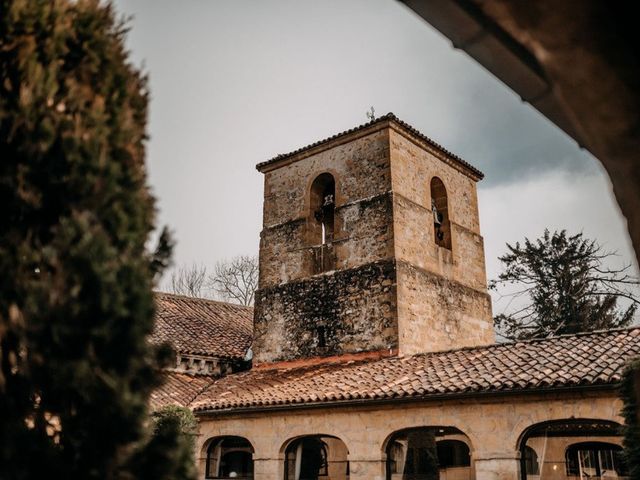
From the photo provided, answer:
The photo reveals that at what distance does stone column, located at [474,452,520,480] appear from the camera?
Answer: 417 inches

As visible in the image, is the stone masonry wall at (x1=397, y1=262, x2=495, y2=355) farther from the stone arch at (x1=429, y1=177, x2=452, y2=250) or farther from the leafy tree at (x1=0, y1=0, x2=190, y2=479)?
the leafy tree at (x1=0, y1=0, x2=190, y2=479)

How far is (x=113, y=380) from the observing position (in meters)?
2.74

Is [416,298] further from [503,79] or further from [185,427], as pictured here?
[503,79]

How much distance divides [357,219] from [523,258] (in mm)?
14406

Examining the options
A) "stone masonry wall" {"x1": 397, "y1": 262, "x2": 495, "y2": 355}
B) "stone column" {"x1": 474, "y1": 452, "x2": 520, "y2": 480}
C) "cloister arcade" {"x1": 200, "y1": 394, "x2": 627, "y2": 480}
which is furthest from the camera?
"stone masonry wall" {"x1": 397, "y1": 262, "x2": 495, "y2": 355}

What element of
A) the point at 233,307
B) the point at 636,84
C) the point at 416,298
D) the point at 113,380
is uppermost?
the point at 233,307

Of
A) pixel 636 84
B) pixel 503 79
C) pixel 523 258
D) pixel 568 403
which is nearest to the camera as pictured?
pixel 636 84

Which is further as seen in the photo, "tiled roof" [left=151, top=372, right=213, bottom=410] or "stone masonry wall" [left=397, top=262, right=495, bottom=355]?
"tiled roof" [left=151, top=372, right=213, bottom=410]

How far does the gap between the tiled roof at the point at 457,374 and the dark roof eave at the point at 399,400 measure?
0.04 m

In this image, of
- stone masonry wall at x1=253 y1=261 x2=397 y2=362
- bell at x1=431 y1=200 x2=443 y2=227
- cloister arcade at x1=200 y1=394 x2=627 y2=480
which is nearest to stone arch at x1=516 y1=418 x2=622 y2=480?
cloister arcade at x1=200 y1=394 x2=627 y2=480

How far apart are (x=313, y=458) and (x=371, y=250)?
583 centimetres

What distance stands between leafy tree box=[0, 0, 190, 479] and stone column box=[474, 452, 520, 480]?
9.01m

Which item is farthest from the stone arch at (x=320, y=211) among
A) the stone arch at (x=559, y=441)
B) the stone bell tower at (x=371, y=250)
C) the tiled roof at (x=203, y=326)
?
the stone arch at (x=559, y=441)

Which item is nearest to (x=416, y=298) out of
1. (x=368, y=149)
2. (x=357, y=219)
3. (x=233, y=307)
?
(x=357, y=219)
